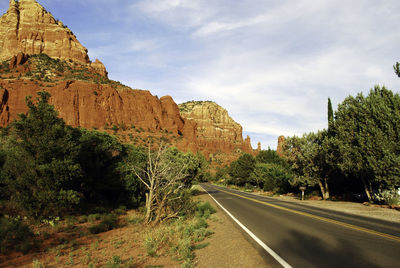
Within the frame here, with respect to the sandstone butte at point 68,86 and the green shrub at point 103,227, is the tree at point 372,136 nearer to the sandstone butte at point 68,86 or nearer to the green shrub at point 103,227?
the green shrub at point 103,227

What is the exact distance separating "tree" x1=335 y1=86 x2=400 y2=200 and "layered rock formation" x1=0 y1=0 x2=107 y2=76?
107 m

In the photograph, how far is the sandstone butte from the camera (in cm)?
7594

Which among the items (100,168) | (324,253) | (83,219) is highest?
(100,168)

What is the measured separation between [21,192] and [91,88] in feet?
266

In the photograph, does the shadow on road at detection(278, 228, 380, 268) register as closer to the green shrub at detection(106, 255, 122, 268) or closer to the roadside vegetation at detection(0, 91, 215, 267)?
the roadside vegetation at detection(0, 91, 215, 267)

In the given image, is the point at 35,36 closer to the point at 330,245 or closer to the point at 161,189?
the point at 161,189

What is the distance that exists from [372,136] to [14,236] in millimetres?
27956

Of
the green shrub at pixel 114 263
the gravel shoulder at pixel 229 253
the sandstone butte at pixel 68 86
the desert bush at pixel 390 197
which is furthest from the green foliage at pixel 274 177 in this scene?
the sandstone butte at pixel 68 86

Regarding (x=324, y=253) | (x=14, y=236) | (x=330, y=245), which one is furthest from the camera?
(x=14, y=236)

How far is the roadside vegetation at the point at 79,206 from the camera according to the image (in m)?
8.88

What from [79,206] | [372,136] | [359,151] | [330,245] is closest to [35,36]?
[79,206]

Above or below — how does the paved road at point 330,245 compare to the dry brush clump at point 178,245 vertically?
above

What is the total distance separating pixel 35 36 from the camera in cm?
9900

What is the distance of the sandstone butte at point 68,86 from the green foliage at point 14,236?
6367 centimetres
